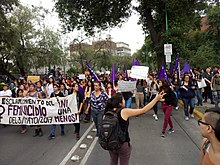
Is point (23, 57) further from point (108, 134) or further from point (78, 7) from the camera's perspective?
point (108, 134)

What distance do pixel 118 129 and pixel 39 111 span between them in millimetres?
4658

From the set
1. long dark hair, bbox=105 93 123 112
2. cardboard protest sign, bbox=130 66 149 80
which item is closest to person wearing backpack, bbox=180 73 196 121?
cardboard protest sign, bbox=130 66 149 80

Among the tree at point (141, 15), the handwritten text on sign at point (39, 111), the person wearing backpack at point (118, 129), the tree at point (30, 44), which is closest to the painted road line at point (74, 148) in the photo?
the handwritten text on sign at point (39, 111)

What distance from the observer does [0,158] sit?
5.96m

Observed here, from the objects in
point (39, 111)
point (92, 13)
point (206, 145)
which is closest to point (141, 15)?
point (92, 13)

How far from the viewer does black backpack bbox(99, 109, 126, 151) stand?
12.1 ft

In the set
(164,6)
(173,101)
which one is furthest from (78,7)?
(173,101)

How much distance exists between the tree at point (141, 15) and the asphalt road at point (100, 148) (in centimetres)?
916

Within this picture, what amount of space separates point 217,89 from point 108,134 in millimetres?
8873

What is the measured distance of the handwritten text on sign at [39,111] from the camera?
7699 millimetres

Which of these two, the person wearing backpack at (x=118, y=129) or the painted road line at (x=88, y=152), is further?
the painted road line at (x=88, y=152)

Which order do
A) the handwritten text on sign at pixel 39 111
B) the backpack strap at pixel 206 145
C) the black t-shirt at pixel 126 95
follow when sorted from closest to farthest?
the backpack strap at pixel 206 145 < the handwritten text on sign at pixel 39 111 < the black t-shirt at pixel 126 95

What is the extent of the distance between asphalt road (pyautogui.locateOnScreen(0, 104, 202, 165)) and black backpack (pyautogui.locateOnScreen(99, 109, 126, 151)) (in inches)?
72.9

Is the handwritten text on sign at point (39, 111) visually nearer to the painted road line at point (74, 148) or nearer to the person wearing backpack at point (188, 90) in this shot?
A: the painted road line at point (74, 148)
